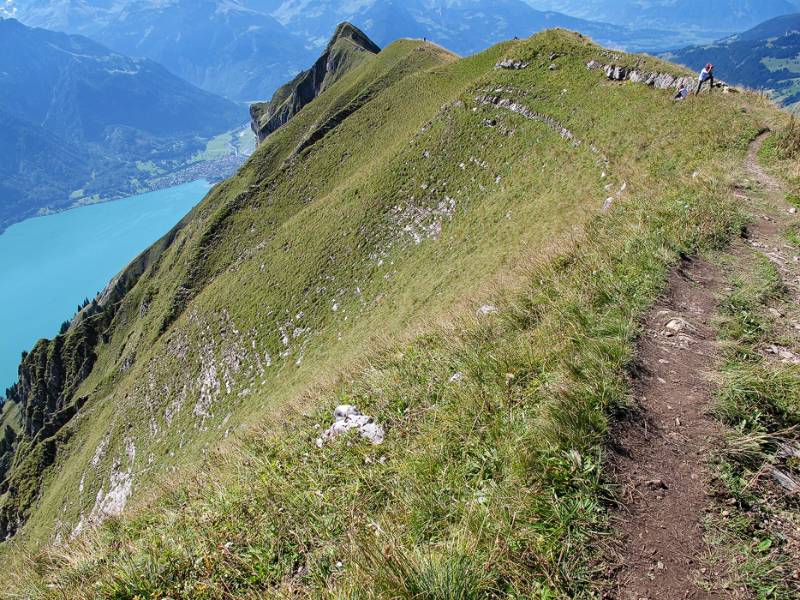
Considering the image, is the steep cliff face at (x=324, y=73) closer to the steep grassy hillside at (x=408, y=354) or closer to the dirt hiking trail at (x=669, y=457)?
the steep grassy hillside at (x=408, y=354)

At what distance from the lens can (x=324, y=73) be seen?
13238cm

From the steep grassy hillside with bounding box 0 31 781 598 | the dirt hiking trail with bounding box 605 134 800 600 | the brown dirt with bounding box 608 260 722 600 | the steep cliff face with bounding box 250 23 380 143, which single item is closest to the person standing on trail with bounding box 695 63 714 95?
the steep grassy hillside with bounding box 0 31 781 598

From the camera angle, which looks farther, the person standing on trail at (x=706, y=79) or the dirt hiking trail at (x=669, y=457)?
the person standing on trail at (x=706, y=79)

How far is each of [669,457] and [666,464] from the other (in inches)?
4.8

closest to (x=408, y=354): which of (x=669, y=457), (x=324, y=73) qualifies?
(x=669, y=457)

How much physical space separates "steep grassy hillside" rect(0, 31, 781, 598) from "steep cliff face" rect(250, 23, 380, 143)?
59.5 metres

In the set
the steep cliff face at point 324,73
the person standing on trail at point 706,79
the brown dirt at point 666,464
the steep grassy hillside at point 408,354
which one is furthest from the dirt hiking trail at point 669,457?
the steep cliff face at point 324,73

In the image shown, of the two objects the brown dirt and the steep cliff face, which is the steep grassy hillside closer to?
the brown dirt

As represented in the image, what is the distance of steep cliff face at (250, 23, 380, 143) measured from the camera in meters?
120

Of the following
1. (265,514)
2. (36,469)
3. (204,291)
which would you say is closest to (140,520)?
(265,514)

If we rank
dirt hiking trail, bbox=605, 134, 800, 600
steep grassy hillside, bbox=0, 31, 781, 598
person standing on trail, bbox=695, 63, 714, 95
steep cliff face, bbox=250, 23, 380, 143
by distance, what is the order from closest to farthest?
1. dirt hiking trail, bbox=605, 134, 800, 600
2. steep grassy hillside, bbox=0, 31, 781, 598
3. person standing on trail, bbox=695, 63, 714, 95
4. steep cliff face, bbox=250, 23, 380, 143

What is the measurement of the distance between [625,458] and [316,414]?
19.3 ft

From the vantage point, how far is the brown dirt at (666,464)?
3.61 m

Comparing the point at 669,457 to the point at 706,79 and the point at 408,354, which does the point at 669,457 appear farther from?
the point at 706,79
